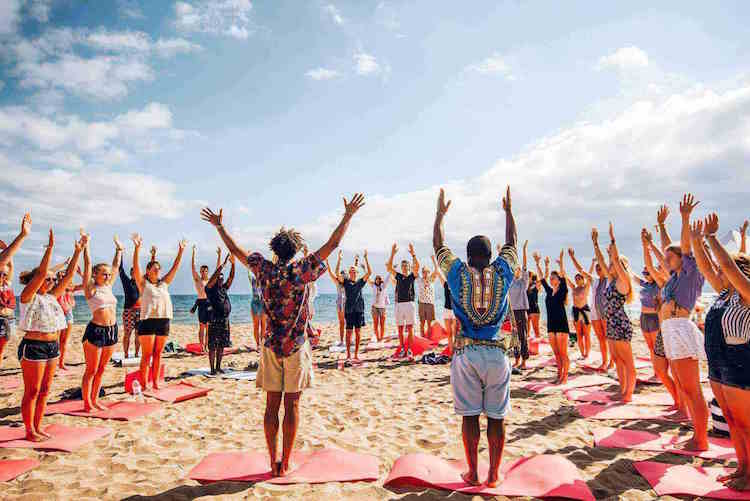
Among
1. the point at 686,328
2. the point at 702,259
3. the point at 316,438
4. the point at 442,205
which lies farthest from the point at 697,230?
the point at 316,438

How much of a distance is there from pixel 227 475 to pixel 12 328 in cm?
632

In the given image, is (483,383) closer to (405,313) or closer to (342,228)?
(342,228)

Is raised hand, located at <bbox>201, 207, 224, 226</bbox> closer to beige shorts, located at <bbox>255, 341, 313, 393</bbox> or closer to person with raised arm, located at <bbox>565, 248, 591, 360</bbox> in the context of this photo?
beige shorts, located at <bbox>255, 341, 313, 393</bbox>

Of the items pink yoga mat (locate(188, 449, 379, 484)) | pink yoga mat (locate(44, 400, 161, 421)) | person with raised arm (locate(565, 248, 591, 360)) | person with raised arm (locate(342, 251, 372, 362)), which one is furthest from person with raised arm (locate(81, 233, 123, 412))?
person with raised arm (locate(565, 248, 591, 360))

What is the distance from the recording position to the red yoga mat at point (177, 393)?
6.68m

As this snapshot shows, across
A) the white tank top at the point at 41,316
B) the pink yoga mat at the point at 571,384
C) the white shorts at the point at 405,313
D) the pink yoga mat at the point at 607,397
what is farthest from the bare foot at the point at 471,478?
the white shorts at the point at 405,313

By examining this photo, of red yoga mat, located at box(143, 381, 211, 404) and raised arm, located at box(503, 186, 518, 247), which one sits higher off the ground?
raised arm, located at box(503, 186, 518, 247)

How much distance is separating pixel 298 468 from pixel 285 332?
4.85 feet

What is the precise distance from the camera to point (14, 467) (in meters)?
4.07

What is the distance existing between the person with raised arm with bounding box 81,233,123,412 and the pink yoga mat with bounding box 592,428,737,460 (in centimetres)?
694

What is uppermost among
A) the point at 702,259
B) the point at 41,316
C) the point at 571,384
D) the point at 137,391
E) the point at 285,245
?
the point at 285,245

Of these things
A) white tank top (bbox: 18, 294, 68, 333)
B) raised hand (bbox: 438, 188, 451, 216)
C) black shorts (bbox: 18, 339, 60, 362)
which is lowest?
black shorts (bbox: 18, 339, 60, 362)

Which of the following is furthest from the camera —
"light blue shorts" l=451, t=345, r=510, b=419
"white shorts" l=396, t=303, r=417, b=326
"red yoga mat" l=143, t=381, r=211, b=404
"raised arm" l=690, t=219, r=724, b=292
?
"white shorts" l=396, t=303, r=417, b=326

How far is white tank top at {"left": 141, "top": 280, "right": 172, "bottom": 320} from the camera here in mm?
6848
